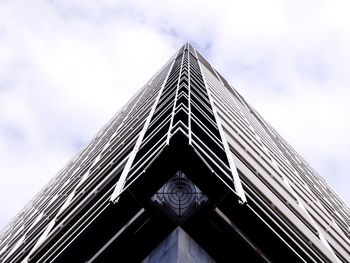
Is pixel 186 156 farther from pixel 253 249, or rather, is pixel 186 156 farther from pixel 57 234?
pixel 57 234

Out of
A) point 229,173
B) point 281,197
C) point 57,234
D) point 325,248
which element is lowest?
point 325,248

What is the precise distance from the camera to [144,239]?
9117 mm

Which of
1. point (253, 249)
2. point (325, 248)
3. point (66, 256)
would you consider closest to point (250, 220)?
point (253, 249)

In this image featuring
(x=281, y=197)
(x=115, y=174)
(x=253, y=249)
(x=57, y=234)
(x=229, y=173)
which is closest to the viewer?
(x=253, y=249)

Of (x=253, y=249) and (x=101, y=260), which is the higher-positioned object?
(x=101, y=260)

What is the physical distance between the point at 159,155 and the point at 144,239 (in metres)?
1.33

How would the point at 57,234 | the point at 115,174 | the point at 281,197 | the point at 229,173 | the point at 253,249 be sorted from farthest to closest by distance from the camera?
the point at 281,197 → the point at 115,174 → the point at 57,234 → the point at 229,173 → the point at 253,249

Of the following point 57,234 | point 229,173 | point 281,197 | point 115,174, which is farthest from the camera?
point 281,197

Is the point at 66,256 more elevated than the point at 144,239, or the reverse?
the point at 66,256

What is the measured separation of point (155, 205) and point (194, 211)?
2.01 feet

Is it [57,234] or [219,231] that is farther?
[57,234]

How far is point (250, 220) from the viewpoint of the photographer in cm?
901

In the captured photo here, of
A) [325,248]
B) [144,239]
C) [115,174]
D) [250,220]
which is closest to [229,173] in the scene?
[250,220]

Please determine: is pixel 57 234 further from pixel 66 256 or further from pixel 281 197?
pixel 281 197
